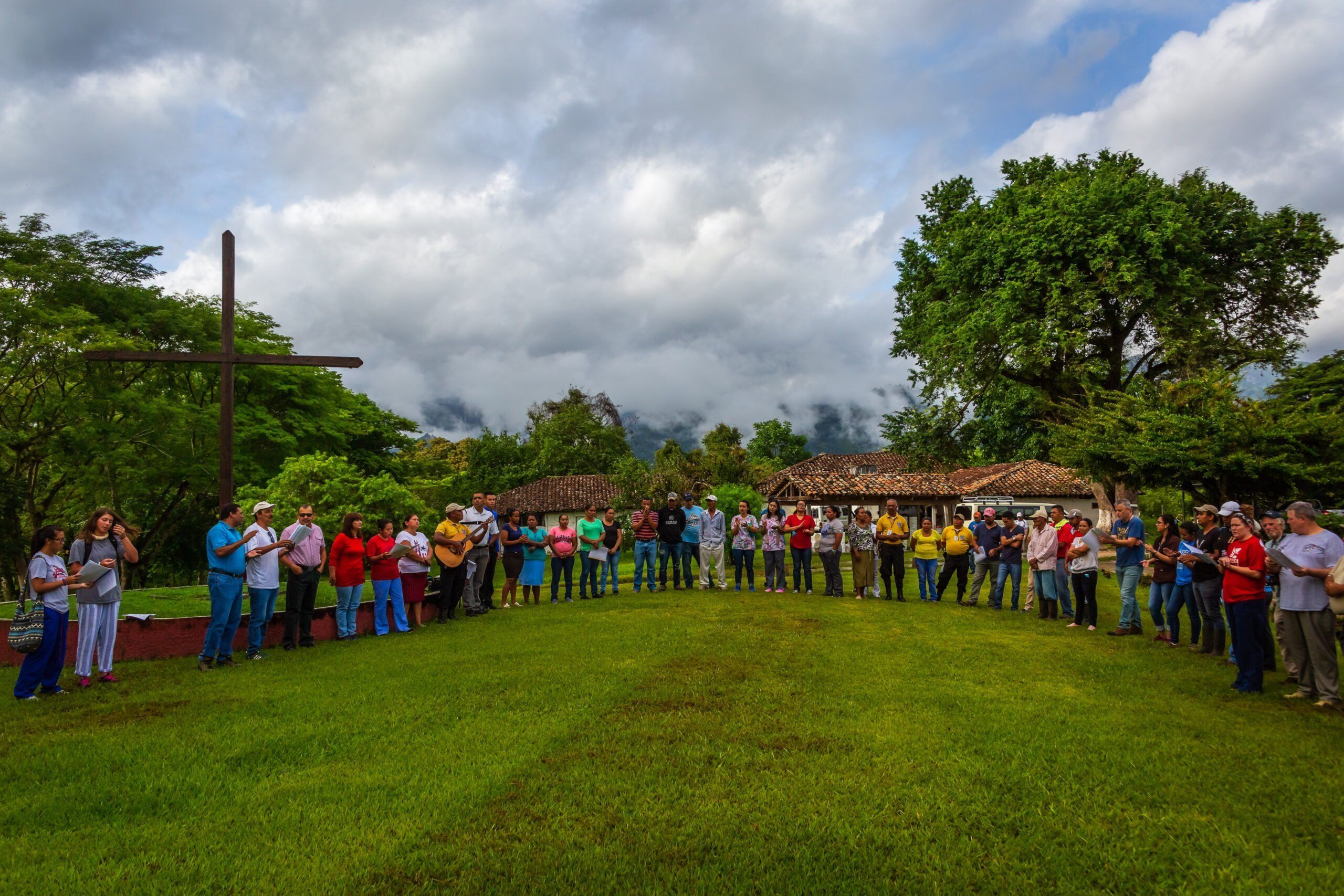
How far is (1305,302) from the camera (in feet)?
78.3

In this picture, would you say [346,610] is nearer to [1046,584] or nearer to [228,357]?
[228,357]

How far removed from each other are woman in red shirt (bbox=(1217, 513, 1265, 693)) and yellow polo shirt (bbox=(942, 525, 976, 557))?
6.67 metres

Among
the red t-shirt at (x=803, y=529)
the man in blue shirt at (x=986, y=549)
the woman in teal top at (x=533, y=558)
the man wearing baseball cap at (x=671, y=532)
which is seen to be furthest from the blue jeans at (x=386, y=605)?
the man in blue shirt at (x=986, y=549)

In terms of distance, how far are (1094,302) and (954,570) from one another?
12132 mm

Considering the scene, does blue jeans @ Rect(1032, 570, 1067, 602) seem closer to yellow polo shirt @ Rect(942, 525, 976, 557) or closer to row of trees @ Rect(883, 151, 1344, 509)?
yellow polo shirt @ Rect(942, 525, 976, 557)

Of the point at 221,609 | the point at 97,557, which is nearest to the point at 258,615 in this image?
the point at 221,609

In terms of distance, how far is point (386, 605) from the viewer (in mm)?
10672

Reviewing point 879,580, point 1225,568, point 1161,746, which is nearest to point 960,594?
point 879,580

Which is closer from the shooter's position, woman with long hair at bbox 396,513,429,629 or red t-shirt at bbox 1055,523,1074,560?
woman with long hair at bbox 396,513,429,629

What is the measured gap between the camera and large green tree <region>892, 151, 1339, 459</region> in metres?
22.4

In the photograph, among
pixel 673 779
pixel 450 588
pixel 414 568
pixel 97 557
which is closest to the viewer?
pixel 673 779

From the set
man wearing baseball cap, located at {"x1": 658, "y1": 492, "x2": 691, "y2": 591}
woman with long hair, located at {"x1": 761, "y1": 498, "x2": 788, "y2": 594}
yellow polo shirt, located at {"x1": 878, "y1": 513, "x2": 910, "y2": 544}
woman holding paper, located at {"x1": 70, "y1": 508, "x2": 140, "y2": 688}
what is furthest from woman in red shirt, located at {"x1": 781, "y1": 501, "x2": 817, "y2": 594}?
woman holding paper, located at {"x1": 70, "y1": 508, "x2": 140, "y2": 688}

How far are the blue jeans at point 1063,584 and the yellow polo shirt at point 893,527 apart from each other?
279 cm

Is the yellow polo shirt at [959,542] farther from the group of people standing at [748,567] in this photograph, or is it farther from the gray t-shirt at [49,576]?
the gray t-shirt at [49,576]
